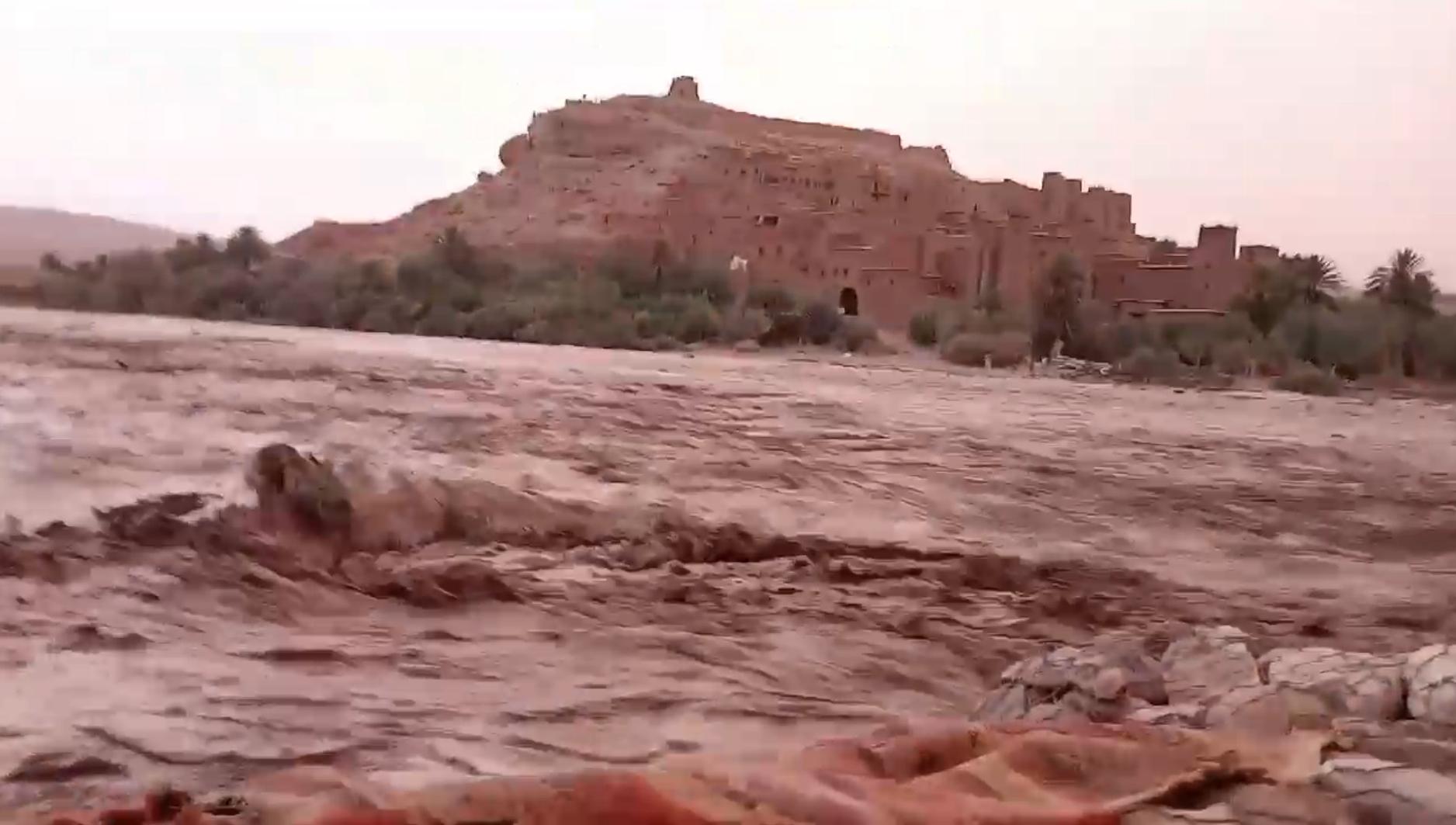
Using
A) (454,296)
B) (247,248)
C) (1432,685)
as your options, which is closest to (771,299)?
(454,296)

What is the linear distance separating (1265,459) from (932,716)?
6.84ft

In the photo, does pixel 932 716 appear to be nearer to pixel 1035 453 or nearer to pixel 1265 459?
pixel 1035 453

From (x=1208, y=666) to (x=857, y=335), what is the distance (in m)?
5.10

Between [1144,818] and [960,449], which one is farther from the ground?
[960,449]

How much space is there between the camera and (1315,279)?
13.6 feet

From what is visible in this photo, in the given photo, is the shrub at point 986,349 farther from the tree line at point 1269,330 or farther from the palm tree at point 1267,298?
the palm tree at point 1267,298

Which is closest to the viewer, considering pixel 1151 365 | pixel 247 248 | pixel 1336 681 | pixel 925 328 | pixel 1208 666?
pixel 1336 681

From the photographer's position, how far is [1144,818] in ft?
3.89

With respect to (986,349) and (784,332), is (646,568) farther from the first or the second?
(784,332)

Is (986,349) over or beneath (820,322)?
beneath

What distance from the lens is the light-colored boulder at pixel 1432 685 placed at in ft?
5.07

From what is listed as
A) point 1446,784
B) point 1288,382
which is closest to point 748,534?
point 1446,784

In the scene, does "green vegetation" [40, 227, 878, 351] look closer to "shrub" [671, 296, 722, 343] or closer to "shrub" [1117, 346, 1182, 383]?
"shrub" [671, 296, 722, 343]

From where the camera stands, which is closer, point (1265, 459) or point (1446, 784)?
point (1446, 784)
